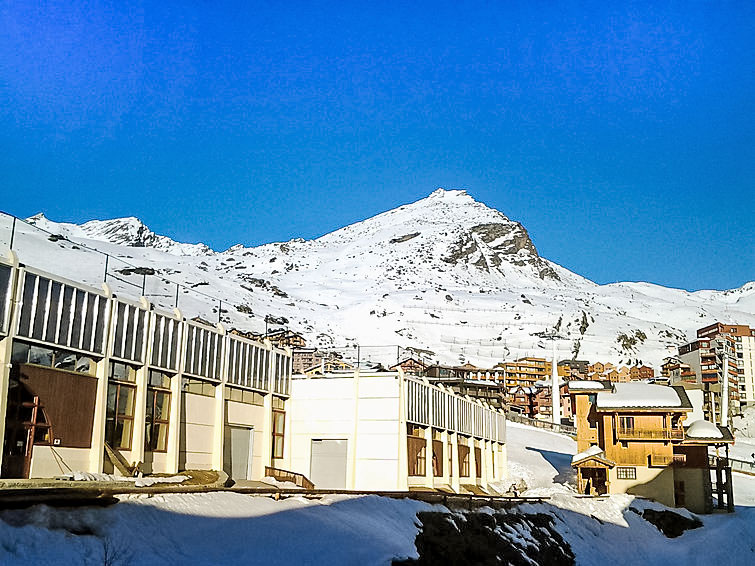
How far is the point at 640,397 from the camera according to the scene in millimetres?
53812

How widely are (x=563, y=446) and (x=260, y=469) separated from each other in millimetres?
44746

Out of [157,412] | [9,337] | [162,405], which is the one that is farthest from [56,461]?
[162,405]

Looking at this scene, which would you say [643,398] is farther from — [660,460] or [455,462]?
[455,462]

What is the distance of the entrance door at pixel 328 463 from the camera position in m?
42.1

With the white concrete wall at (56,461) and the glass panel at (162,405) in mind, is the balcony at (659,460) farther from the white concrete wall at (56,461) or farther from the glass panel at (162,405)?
the white concrete wall at (56,461)

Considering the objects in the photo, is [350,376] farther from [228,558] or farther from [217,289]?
[217,289]

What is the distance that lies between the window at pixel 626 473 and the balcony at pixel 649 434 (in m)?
2.10

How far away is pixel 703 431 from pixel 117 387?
38.2 metres

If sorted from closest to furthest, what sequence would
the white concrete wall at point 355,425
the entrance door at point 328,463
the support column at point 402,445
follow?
the support column at point 402,445 → the white concrete wall at point 355,425 → the entrance door at point 328,463

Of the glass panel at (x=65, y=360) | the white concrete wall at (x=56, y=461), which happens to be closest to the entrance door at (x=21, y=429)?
the white concrete wall at (x=56, y=461)

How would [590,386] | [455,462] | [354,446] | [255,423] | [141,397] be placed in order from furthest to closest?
1. [590,386]
2. [455,462]
3. [354,446]
4. [255,423]
5. [141,397]

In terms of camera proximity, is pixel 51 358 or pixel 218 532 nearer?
pixel 218 532

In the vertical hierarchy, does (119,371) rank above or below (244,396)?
above

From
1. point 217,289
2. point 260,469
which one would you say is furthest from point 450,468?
point 217,289
